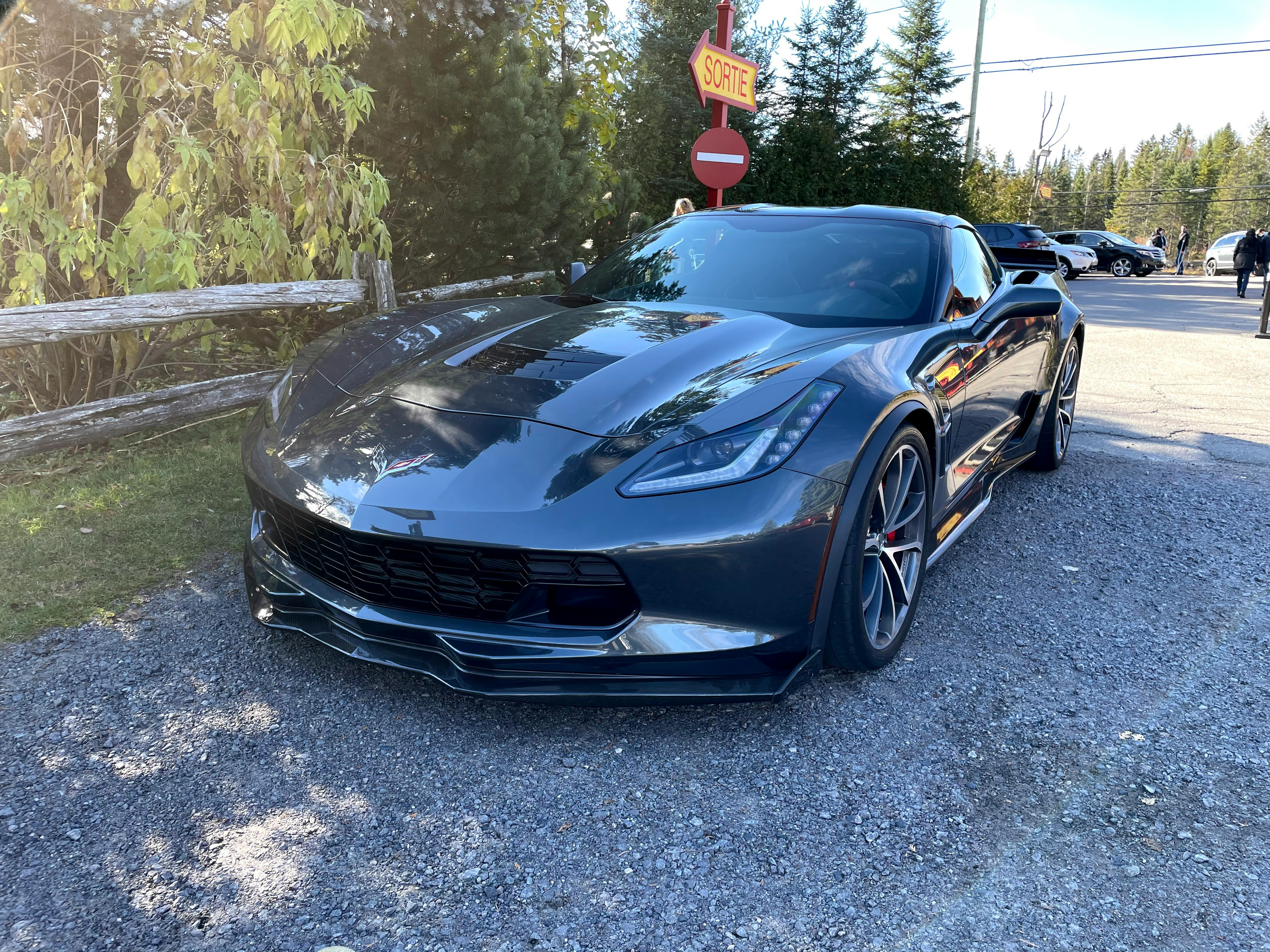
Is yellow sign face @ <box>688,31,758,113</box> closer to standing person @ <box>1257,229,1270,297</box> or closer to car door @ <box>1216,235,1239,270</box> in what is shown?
standing person @ <box>1257,229,1270,297</box>

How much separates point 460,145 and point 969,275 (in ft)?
15.8

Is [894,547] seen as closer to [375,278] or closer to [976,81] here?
[375,278]

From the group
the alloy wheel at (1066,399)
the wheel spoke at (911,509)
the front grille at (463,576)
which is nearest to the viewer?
the front grille at (463,576)

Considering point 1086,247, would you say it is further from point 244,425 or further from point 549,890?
point 549,890

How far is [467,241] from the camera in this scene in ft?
24.7

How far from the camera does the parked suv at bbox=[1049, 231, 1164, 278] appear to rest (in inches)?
1254

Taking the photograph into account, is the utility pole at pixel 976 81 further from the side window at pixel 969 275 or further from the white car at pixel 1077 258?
the side window at pixel 969 275

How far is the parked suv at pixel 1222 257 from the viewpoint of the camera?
31.1 metres

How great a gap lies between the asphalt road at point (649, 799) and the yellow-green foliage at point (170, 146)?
2312 millimetres

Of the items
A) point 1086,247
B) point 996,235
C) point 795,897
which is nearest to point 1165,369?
point 795,897

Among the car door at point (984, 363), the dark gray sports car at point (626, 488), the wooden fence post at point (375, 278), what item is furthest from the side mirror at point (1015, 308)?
the wooden fence post at point (375, 278)

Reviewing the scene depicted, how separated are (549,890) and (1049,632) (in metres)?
2.06

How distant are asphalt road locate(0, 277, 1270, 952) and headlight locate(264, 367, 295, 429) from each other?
0.67 metres

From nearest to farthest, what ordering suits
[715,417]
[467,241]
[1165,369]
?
[715,417] → [467,241] → [1165,369]
